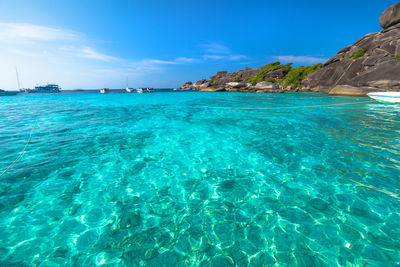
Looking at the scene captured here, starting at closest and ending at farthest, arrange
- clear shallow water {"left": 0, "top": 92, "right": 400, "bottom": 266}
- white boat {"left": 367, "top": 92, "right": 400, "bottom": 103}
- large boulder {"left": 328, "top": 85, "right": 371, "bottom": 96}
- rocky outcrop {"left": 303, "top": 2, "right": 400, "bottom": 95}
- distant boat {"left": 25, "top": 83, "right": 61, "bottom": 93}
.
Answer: clear shallow water {"left": 0, "top": 92, "right": 400, "bottom": 266} < white boat {"left": 367, "top": 92, "right": 400, "bottom": 103} < rocky outcrop {"left": 303, "top": 2, "right": 400, "bottom": 95} < large boulder {"left": 328, "top": 85, "right": 371, "bottom": 96} < distant boat {"left": 25, "top": 83, "right": 61, "bottom": 93}

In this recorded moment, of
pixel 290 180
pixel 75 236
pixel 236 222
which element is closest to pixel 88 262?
pixel 75 236

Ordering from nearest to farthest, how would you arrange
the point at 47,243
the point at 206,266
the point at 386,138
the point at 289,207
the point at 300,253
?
the point at 206,266, the point at 300,253, the point at 47,243, the point at 289,207, the point at 386,138

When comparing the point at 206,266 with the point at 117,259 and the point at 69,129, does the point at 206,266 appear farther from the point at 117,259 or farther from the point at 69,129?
the point at 69,129

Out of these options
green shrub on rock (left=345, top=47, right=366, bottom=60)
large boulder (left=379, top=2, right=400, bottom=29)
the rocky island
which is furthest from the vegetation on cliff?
large boulder (left=379, top=2, right=400, bottom=29)

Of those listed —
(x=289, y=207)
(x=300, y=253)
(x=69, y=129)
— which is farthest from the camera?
(x=69, y=129)

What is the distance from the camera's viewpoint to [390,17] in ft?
104

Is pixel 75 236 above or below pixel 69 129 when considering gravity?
below

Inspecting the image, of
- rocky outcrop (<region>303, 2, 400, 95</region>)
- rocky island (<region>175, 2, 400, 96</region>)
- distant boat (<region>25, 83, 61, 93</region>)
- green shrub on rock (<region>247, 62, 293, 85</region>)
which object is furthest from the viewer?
distant boat (<region>25, 83, 61, 93</region>)

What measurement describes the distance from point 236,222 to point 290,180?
7.95 feet

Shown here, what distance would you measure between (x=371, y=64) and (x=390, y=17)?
1113 cm

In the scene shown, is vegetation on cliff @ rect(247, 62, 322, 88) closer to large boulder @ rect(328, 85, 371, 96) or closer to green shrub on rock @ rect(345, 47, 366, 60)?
green shrub on rock @ rect(345, 47, 366, 60)

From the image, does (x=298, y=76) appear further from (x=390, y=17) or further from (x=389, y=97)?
(x=389, y=97)

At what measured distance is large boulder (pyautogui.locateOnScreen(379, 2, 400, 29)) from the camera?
30578 mm

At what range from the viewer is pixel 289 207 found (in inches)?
151
